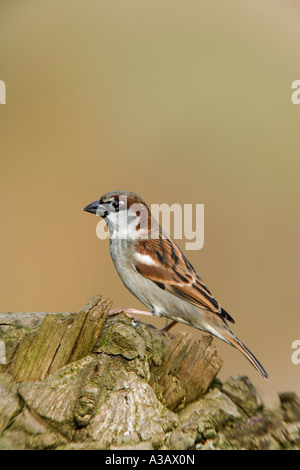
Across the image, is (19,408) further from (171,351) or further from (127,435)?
(171,351)

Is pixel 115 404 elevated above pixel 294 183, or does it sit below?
below

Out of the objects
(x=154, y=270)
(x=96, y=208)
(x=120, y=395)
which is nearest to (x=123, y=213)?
(x=96, y=208)

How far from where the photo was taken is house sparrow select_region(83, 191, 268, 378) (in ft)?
14.2

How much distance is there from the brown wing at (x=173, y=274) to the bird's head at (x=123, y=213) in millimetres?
142

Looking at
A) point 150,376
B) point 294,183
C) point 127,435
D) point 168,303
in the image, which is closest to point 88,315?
point 150,376

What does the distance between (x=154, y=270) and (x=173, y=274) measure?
0.16 m

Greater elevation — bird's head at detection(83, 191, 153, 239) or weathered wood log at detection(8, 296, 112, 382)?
bird's head at detection(83, 191, 153, 239)

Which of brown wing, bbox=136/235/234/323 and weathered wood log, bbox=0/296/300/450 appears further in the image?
brown wing, bbox=136/235/234/323

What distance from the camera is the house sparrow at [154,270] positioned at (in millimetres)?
4336

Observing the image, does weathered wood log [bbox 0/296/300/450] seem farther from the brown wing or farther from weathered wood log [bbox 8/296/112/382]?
the brown wing

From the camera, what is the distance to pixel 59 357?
2.93m

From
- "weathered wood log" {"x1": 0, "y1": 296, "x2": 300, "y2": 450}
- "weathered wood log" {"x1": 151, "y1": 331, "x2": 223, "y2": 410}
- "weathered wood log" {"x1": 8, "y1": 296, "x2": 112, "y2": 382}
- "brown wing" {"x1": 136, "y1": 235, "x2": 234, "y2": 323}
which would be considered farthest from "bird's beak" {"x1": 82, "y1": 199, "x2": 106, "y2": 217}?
"weathered wood log" {"x1": 151, "y1": 331, "x2": 223, "y2": 410}
